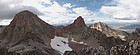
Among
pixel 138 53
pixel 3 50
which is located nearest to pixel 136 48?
pixel 138 53

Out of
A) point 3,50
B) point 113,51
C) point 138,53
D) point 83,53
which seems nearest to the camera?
point 138,53

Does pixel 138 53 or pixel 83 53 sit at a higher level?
pixel 138 53

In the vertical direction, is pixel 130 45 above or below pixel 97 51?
above

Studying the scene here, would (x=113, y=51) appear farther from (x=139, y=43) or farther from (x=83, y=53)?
(x=83, y=53)

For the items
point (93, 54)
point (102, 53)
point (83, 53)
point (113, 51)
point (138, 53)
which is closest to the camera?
point (138, 53)

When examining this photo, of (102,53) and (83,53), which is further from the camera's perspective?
(83,53)

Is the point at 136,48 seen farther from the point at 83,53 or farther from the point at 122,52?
the point at 83,53

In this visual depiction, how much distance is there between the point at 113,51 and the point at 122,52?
12.3 ft

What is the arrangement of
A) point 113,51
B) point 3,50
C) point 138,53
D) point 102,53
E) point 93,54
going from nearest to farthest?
point 138,53, point 113,51, point 102,53, point 93,54, point 3,50

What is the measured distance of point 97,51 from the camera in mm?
132000

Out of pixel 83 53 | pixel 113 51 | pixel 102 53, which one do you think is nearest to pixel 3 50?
pixel 83 53

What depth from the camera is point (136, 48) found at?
99938 mm

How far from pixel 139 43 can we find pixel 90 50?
4033 cm

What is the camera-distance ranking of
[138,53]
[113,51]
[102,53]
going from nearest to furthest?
[138,53]
[113,51]
[102,53]
